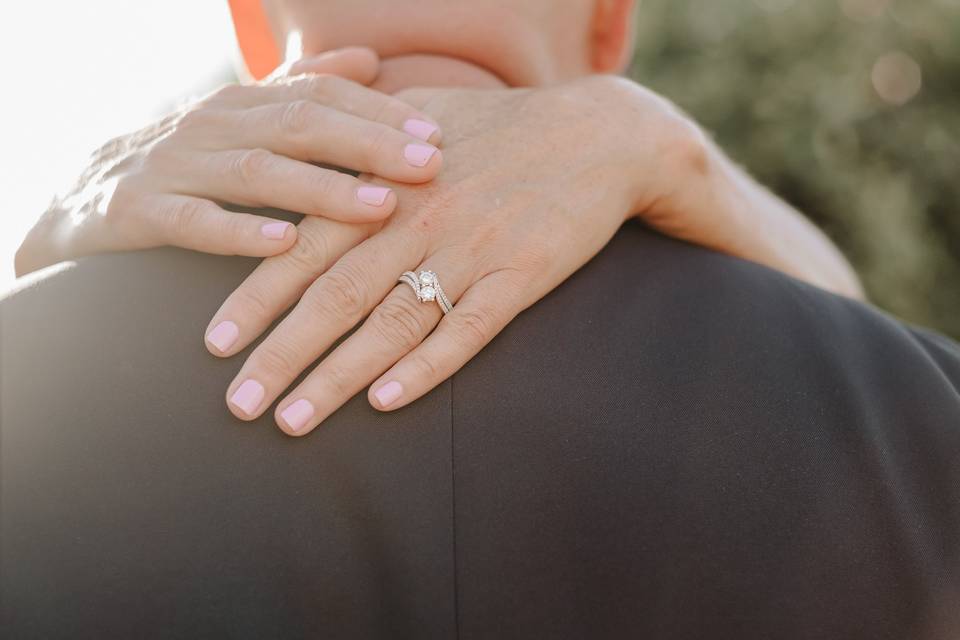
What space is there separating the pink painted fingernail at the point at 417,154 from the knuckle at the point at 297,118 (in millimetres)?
169

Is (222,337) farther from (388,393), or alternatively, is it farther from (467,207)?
(467,207)

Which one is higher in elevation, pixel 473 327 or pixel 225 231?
pixel 225 231

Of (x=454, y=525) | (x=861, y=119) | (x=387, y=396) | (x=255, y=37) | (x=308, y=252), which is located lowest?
(x=861, y=119)

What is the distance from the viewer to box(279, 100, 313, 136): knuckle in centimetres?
131

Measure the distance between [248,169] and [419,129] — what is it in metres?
0.26

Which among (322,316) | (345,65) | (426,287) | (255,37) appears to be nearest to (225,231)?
(322,316)

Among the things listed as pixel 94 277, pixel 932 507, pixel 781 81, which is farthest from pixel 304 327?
pixel 781 81

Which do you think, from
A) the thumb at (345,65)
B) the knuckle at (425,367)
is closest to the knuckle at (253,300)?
the knuckle at (425,367)

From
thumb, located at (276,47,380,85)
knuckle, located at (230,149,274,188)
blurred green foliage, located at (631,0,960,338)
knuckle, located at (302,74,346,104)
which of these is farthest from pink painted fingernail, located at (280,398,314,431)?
blurred green foliage, located at (631,0,960,338)

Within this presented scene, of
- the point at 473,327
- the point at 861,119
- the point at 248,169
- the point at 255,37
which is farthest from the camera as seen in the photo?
the point at 861,119

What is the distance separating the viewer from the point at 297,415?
1.08 meters

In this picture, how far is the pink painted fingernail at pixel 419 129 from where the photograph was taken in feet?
4.30

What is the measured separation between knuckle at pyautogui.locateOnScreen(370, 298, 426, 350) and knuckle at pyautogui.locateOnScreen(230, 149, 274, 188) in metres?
0.27

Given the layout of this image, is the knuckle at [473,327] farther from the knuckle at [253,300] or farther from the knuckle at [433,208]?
the knuckle at [253,300]
